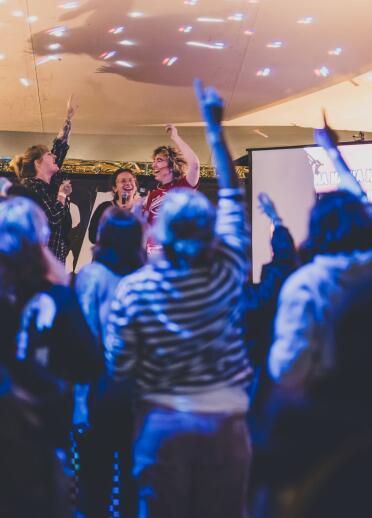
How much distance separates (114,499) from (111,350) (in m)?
0.83

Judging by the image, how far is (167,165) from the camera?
413cm

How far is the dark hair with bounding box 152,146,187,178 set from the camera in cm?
414

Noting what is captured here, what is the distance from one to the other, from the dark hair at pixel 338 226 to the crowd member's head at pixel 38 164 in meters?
2.27

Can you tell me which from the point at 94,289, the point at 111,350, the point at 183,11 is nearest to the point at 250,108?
the point at 183,11

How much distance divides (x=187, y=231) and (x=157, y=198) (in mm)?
2447

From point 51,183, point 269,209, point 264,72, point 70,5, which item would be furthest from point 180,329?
point 264,72

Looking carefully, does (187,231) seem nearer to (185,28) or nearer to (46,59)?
(185,28)

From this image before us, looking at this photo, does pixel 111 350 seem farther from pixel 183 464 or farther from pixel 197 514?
pixel 197 514

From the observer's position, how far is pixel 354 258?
5.43ft

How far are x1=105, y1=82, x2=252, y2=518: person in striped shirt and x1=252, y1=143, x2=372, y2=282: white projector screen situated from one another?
4205 millimetres

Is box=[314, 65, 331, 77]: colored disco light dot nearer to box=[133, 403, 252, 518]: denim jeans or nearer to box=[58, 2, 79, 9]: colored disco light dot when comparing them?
box=[58, 2, 79, 9]: colored disco light dot

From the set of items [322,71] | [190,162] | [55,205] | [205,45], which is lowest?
[55,205]

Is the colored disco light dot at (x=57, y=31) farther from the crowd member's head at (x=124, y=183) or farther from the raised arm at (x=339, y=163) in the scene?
the raised arm at (x=339, y=163)

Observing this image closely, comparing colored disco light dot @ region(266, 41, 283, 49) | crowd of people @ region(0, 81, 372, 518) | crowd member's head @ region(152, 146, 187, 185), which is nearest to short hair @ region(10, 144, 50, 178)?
crowd member's head @ region(152, 146, 187, 185)
